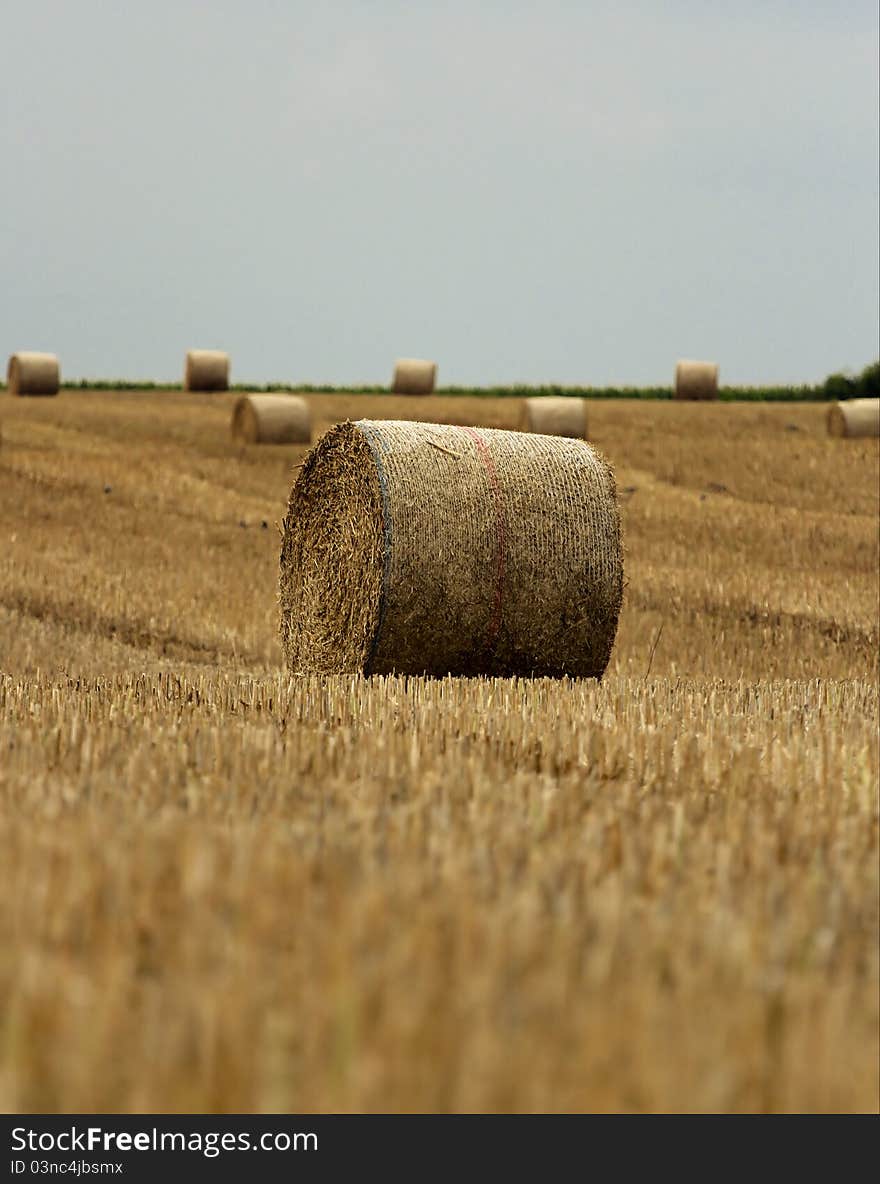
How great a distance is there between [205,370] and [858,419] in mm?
13735

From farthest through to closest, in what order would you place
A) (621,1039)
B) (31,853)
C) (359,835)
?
(359,835) < (31,853) < (621,1039)

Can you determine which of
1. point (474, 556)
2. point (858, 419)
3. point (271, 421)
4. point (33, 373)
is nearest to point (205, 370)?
point (33, 373)

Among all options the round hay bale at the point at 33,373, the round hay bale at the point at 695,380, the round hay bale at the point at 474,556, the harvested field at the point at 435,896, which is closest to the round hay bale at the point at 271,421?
the round hay bale at the point at 33,373

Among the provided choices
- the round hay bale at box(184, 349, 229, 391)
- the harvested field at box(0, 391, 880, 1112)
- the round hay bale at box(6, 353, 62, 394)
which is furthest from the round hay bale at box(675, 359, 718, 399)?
the harvested field at box(0, 391, 880, 1112)

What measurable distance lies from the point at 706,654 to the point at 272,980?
12.0m

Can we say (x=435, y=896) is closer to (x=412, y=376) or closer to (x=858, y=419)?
(x=858, y=419)

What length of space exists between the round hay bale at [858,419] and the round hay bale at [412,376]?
30.7 ft

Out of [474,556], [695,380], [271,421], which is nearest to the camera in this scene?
[474,556]

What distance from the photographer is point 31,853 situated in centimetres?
304

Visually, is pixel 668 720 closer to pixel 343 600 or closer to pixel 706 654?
pixel 343 600

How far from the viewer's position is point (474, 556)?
9.55 metres

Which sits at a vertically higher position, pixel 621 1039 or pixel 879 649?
pixel 621 1039
